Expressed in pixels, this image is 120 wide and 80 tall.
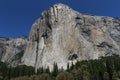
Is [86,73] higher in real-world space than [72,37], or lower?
lower

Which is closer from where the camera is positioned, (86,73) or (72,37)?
(86,73)

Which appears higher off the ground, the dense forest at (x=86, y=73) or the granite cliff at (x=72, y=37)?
the granite cliff at (x=72, y=37)

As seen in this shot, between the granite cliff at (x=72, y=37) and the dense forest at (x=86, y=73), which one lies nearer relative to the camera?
the dense forest at (x=86, y=73)

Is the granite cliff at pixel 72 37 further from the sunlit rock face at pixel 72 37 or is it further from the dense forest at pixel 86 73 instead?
the dense forest at pixel 86 73

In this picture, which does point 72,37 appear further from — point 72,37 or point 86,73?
point 86,73

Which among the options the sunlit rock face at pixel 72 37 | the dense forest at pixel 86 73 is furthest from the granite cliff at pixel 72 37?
the dense forest at pixel 86 73

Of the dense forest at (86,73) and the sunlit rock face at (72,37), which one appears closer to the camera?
the dense forest at (86,73)

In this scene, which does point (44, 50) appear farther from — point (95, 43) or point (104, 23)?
point (104, 23)

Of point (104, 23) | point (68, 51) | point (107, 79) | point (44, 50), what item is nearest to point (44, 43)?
point (44, 50)

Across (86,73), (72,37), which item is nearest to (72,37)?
(72,37)
